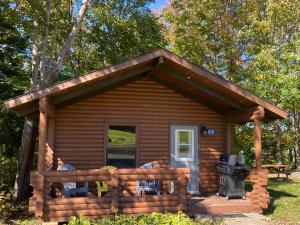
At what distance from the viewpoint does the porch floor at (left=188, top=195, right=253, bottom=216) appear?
8695 mm

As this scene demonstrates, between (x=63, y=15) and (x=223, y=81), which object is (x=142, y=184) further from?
(x=63, y=15)

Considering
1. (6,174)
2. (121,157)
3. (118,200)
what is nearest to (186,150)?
(121,157)

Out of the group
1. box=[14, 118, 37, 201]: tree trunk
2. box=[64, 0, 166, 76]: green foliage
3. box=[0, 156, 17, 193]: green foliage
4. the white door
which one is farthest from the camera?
box=[64, 0, 166, 76]: green foliage

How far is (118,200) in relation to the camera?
26.6ft

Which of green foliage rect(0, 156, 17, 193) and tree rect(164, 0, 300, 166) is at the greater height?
tree rect(164, 0, 300, 166)

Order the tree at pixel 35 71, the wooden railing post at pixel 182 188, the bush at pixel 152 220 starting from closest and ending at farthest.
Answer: the bush at pixel 152 220 → the wooden railing post at pixel 182 188 → the tree at pixel 35 71

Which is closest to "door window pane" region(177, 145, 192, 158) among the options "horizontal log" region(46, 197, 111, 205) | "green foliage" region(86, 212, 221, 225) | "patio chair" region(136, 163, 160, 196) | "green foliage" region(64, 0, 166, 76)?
"patio chair" region(136, 163, 160, 196)

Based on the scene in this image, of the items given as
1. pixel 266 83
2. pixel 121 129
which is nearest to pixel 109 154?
pixel 121 129

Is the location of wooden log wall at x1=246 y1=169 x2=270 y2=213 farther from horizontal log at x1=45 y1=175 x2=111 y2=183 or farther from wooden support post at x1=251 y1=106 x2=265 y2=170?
horizontal log at x1=45 y1=175 x2=111 y2=183

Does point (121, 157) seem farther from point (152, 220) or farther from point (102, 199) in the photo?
point (152, 220)

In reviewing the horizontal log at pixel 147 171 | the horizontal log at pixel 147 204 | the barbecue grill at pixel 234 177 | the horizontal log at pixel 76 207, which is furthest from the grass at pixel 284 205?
the horizontal log at pixel 76 207

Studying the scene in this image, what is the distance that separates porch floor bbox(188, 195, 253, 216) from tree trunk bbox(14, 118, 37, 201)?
5.74m

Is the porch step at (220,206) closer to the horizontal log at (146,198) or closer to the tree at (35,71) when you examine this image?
the horizontal log at (146,198)

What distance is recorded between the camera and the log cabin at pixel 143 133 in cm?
794
